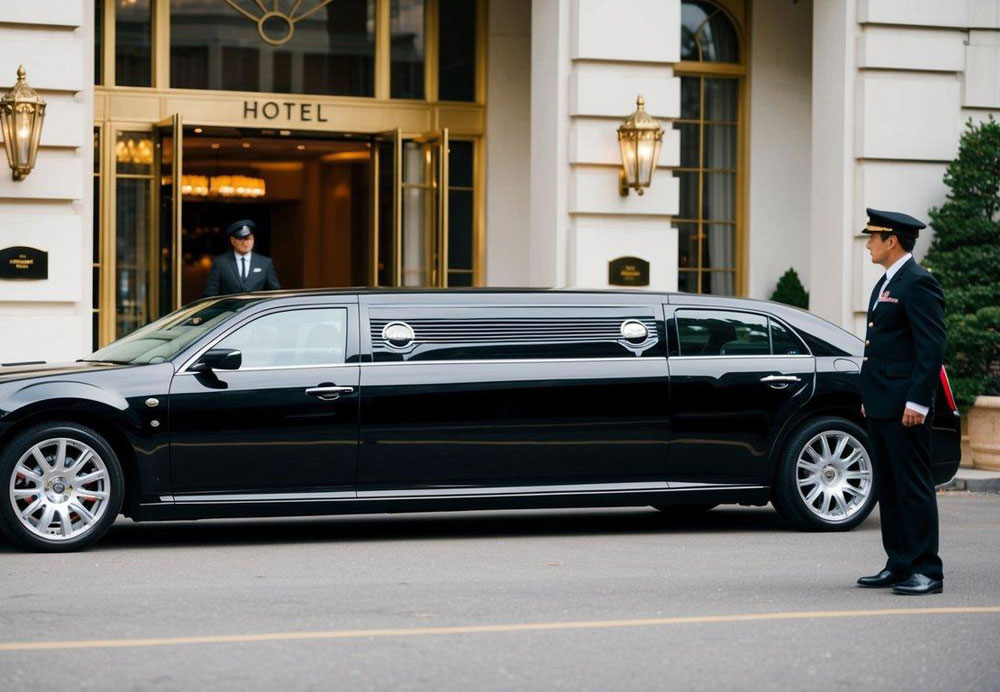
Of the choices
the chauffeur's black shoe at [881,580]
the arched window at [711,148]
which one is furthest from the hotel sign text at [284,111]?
the chauffeur's black shoe at [881,580]

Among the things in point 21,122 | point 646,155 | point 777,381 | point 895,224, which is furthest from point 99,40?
point 895,224

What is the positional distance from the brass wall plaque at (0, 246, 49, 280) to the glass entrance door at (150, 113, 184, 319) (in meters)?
1.96

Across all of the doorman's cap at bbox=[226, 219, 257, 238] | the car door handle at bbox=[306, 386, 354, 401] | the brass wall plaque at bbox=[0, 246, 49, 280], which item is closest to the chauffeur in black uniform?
the car door handle at bbox=[306, 386, 354, 401]

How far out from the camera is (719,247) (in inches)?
725

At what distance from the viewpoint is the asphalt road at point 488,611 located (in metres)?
5.98

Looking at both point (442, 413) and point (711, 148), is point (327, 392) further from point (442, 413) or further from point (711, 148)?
point (711, 148)

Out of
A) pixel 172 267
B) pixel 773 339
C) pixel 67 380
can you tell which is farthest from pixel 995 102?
pixel 67 380

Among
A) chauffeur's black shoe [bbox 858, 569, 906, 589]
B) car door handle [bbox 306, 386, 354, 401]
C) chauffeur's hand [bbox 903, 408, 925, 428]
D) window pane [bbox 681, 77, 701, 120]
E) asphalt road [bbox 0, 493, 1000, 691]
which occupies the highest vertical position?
window pane [bbox 681, 77, 701, 120]

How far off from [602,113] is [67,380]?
7.75 meters

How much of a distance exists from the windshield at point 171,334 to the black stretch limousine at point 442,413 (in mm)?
23

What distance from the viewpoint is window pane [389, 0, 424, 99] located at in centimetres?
1761

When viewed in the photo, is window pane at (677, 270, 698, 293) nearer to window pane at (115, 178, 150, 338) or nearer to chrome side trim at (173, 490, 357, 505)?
window pane at (115, 178, 150, 338)

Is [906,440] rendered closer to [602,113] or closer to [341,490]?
[341,490]

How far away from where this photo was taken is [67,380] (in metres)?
9.09
